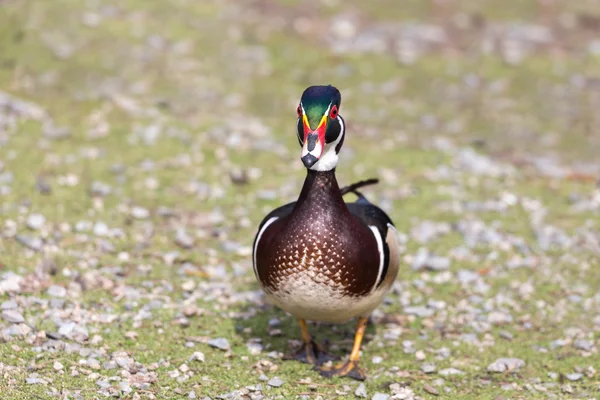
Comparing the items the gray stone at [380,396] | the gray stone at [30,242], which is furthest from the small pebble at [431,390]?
the gray stone at [30,242]

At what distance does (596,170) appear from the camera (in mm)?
13016

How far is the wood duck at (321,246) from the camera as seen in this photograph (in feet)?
22.6

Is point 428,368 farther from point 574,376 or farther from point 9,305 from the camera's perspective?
point 9,305

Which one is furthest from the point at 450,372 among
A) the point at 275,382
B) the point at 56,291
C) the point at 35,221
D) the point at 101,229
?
the point at 35,221

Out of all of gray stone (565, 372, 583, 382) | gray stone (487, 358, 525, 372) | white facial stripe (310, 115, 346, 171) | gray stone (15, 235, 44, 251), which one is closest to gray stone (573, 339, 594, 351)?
gray stone (565, 372, 583, 382)

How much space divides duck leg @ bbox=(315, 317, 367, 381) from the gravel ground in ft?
0.50

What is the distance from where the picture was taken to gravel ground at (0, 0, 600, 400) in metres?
7.69

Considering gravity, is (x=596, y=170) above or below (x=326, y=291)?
below

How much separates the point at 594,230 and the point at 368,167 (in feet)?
10.4

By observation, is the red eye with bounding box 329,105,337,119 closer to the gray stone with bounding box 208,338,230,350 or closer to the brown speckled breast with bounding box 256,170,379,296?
the brown speckled breast with bounding box 256,170,379,296

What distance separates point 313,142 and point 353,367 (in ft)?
7.00

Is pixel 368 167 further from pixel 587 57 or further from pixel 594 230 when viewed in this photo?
pixel 587 57

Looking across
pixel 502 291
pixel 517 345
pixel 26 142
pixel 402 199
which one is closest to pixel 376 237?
pixel 517 345

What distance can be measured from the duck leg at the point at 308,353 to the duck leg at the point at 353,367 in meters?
0.13
